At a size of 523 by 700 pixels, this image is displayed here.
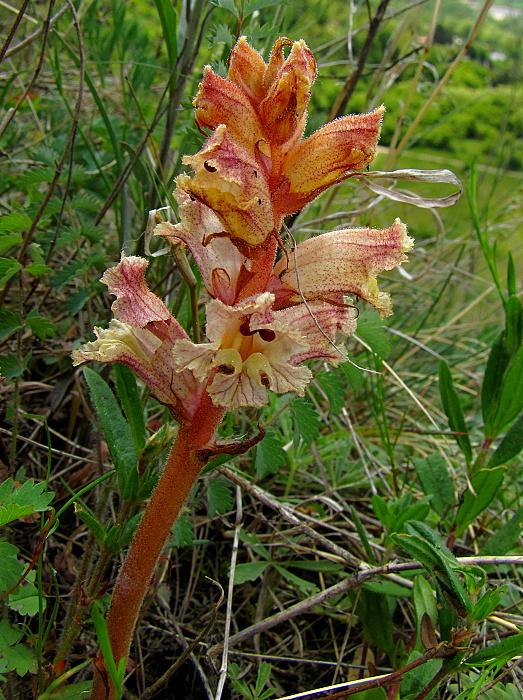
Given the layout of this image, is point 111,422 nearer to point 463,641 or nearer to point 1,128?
point 463,641

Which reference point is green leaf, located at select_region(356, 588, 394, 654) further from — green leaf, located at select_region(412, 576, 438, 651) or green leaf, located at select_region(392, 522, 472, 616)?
green leaf, located at select_region(392, 522, 472, 616)

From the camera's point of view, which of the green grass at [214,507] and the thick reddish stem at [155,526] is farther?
the green grass at [214,507]

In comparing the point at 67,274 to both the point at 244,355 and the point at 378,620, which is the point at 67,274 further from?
the point at 378,620

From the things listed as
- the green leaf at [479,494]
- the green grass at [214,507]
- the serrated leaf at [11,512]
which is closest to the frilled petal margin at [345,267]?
the green grass at [214,507]

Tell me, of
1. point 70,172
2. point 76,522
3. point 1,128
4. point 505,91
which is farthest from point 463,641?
point 505,91

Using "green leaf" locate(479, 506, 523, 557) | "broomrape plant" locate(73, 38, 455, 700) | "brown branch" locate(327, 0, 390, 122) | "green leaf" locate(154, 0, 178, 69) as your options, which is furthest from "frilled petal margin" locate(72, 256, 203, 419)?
"brown branch" locate(327, 0, 390, 122)

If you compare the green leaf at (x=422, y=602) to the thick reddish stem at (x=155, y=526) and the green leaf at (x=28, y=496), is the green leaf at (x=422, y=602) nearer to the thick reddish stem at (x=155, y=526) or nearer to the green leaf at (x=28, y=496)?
the thick reddish stem at (x=155, y=526)

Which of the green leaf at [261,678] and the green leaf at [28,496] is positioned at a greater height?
the green leaf at [28,496]

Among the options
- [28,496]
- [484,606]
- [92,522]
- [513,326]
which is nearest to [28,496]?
[28,496]
